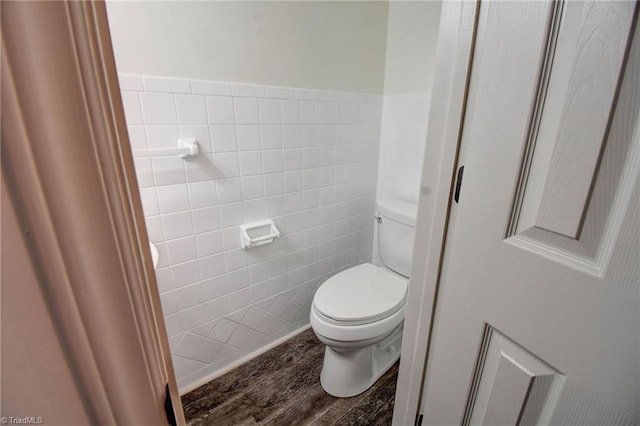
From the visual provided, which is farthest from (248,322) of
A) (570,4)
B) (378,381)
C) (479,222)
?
(570,4)

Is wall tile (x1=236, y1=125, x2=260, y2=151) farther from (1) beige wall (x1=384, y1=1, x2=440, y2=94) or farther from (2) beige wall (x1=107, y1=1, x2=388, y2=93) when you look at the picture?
(1) beige wall (x1=384, y1=1, x2=440, y2=94)

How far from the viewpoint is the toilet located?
1.18m

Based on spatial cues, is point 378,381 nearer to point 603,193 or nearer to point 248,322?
point 248,322

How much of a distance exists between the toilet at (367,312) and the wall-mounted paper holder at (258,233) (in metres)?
0.34

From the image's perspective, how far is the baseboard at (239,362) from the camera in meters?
1.32

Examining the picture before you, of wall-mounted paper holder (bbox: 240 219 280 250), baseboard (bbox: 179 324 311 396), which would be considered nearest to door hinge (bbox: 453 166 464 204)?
wall-mounted paper holder (bbox: 240 219 280 250)

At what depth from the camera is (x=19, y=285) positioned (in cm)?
22

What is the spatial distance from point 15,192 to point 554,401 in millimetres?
730

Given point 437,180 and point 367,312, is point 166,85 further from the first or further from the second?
point 367,312

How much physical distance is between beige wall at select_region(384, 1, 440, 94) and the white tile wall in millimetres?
163

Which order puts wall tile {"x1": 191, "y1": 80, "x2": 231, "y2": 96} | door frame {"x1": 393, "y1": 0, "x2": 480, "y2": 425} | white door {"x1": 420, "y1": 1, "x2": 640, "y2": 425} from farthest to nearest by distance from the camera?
wall tile {"x1": 191, "y1": 80, "x2": 231, "y2": 96} < door frame {"x1": 393, "y1": 0, "x2": 480, "y2": 425} < white door {"x1": 420, "y1": 1, "x2": 640, "y2": 425}

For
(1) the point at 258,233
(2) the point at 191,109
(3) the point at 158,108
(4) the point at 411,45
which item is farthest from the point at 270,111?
(4) the point at 411,45

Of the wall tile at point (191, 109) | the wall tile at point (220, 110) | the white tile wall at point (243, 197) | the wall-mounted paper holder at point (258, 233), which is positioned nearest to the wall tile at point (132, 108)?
the white tile wall at point (243, 197)

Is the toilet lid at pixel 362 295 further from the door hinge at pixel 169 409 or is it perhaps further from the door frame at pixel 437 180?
the door hinge at pixel 169 409
